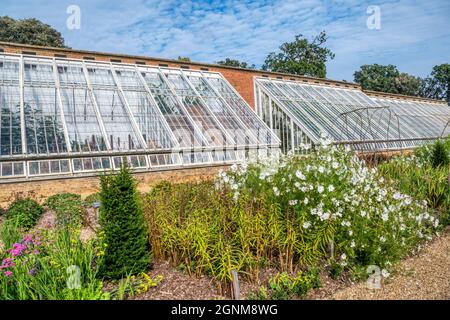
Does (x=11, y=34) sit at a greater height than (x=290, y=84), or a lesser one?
greater

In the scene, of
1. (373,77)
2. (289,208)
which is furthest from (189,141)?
(373,77)

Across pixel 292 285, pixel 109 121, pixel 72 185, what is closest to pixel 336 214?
pixel 292 285

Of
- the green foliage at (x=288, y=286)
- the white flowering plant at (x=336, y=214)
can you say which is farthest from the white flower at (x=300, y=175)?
the green foliage at (x=288, y=286)

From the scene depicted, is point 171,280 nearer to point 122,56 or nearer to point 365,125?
point 122,56

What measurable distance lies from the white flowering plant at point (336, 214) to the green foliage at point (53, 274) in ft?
8.37

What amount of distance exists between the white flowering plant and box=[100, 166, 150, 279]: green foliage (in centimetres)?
175

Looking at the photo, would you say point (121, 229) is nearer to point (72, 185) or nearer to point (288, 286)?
point (288, 286)

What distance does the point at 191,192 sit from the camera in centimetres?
626

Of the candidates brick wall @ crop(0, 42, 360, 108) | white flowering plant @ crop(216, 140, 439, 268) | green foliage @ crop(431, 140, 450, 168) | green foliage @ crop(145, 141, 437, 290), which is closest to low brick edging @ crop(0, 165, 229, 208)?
green foliage @ crop(145, 141, 437, 290)

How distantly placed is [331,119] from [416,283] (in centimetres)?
1302

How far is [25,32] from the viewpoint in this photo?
3384cm

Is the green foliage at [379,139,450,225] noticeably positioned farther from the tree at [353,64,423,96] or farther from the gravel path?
the tree at [353,64,423,96]
